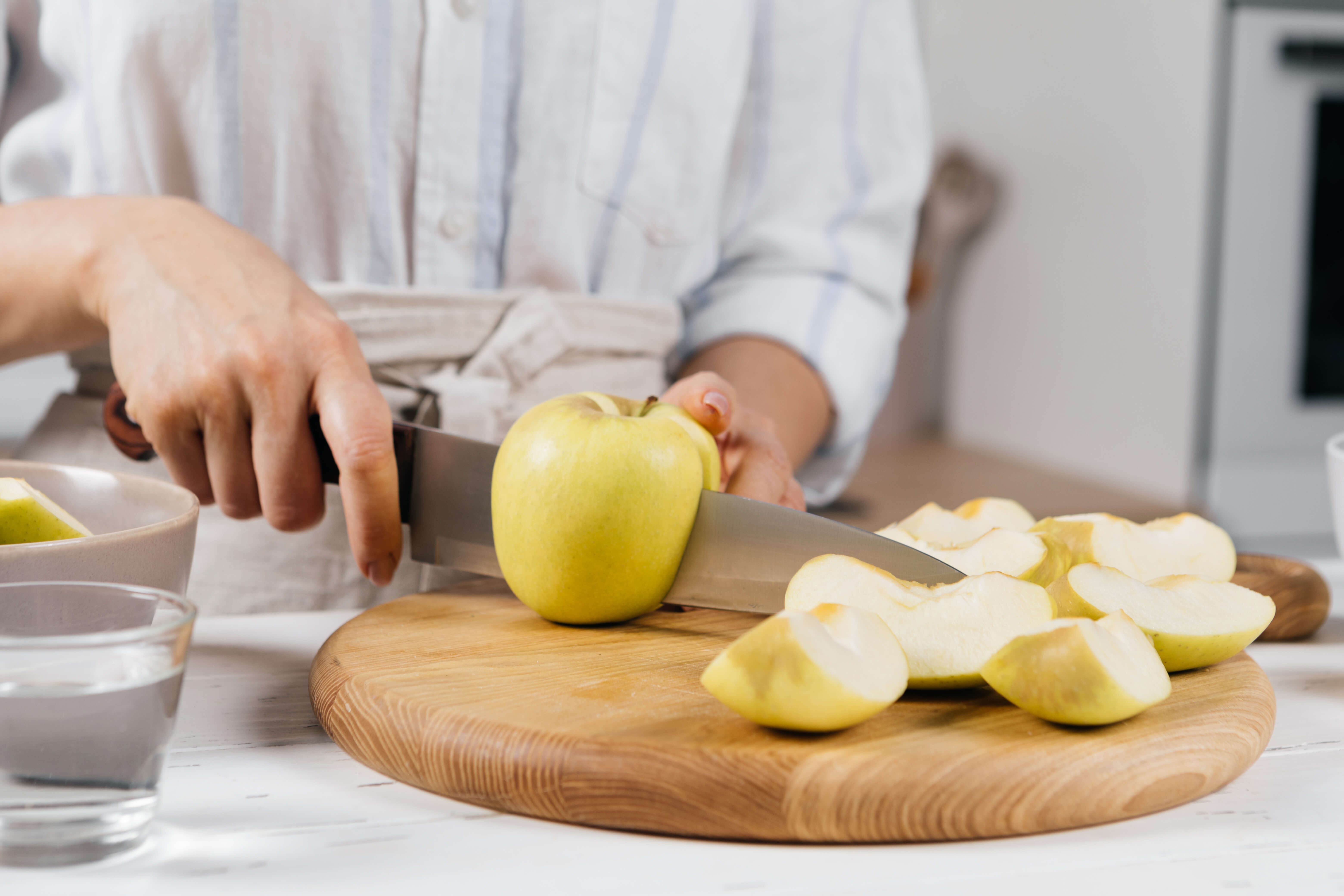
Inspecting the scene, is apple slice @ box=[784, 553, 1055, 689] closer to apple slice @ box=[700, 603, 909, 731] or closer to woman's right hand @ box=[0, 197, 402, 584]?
apple slice @ box=[700, 603, 909, 731]

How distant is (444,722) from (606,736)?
70 millimetres

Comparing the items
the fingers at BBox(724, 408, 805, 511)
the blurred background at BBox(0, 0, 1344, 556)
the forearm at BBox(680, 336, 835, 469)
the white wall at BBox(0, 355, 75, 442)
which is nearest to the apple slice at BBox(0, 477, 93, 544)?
the fingers at BBox(724, 408, 805, 511)

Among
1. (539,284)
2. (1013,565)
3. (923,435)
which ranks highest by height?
(539,284)

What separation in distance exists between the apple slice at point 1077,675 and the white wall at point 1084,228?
1696 millimetres

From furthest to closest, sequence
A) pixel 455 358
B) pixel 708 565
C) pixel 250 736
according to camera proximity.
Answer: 1. pixel 455 358
2. pixel 708 565
3. pixel 250 736

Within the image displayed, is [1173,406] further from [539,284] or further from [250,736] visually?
[250,736]

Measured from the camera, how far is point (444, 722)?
0.46 m

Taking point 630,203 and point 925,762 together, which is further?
point 630,203

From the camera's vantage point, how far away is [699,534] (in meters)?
0.64

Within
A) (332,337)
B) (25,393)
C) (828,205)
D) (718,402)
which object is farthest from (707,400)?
(25,393)

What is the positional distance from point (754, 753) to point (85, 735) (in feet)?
0.73

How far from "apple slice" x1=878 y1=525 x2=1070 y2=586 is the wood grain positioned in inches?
5.9

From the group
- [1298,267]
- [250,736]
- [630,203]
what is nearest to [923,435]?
[1298,267]

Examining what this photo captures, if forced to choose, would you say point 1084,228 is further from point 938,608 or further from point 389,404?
point 938,608
